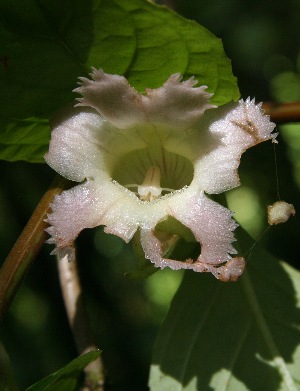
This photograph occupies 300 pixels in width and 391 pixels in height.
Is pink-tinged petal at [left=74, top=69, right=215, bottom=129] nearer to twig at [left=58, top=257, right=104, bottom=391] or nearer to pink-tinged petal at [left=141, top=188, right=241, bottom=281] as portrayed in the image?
pink-tinged petal at [left=141, top=188, right=241, bottom=281]

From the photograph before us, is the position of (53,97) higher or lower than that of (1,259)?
higher

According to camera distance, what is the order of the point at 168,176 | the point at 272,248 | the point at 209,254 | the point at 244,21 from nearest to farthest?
the point at 209,254, the point at 168,176, the point at 272,248, the point at 244,21

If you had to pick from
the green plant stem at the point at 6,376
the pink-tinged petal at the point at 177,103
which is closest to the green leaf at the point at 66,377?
the green plant stem at the point at 6,376

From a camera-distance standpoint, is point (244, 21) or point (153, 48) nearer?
point (153, 48)

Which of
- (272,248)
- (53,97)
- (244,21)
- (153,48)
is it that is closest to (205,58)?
(153,48)

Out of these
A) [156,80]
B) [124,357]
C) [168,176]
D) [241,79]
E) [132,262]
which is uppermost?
[156,80]

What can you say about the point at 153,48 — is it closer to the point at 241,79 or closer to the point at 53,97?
the point at 53,97

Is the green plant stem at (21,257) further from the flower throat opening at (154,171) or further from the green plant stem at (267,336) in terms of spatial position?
the green plant stem at (267,336)

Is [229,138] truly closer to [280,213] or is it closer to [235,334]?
[280,213]
